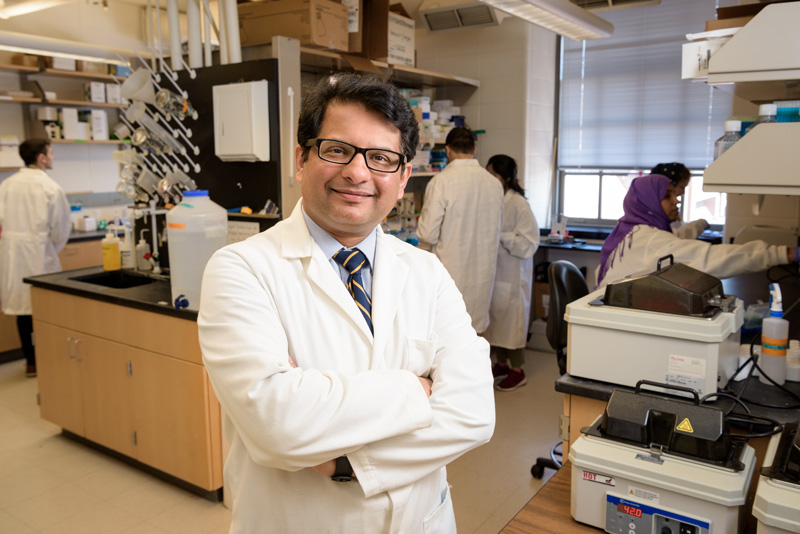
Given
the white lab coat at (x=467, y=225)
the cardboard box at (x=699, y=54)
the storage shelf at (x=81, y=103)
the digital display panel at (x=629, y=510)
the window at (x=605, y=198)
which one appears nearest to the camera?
the digital display panel at (x=629, y=510)

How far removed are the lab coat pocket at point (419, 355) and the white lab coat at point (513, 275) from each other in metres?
2.94

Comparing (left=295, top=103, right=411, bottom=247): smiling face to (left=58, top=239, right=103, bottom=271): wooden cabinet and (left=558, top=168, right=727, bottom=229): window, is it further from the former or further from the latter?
(left=58, top=239, right=103, bottom=271): wooden cabinet

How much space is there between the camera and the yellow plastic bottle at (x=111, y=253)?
345 cm

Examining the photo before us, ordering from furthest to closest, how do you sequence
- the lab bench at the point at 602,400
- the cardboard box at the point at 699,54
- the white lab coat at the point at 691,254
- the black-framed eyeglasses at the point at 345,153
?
the white lab coat at the point at 691,254
the cardboard box at the point at 699,54
the lab bench at the point at 602,400
the black-framed eyeglasses at the point at 345,153

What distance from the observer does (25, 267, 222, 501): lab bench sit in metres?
2.63

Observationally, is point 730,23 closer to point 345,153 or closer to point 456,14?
point 345,153

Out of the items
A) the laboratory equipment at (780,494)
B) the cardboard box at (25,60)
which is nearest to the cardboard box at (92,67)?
the cardboard box at (25,60)

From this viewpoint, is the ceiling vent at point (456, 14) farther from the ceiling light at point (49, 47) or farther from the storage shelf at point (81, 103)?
the storage shelf at point (81, 103)

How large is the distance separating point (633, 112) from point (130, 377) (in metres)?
4.10

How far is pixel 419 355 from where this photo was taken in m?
1.25

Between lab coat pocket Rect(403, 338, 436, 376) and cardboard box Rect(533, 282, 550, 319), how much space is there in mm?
3778

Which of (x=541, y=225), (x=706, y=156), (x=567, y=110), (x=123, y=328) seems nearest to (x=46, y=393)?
(x=123, y=328)

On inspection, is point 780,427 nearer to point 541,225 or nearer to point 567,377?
point 567,377

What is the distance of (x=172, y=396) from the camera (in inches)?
107
